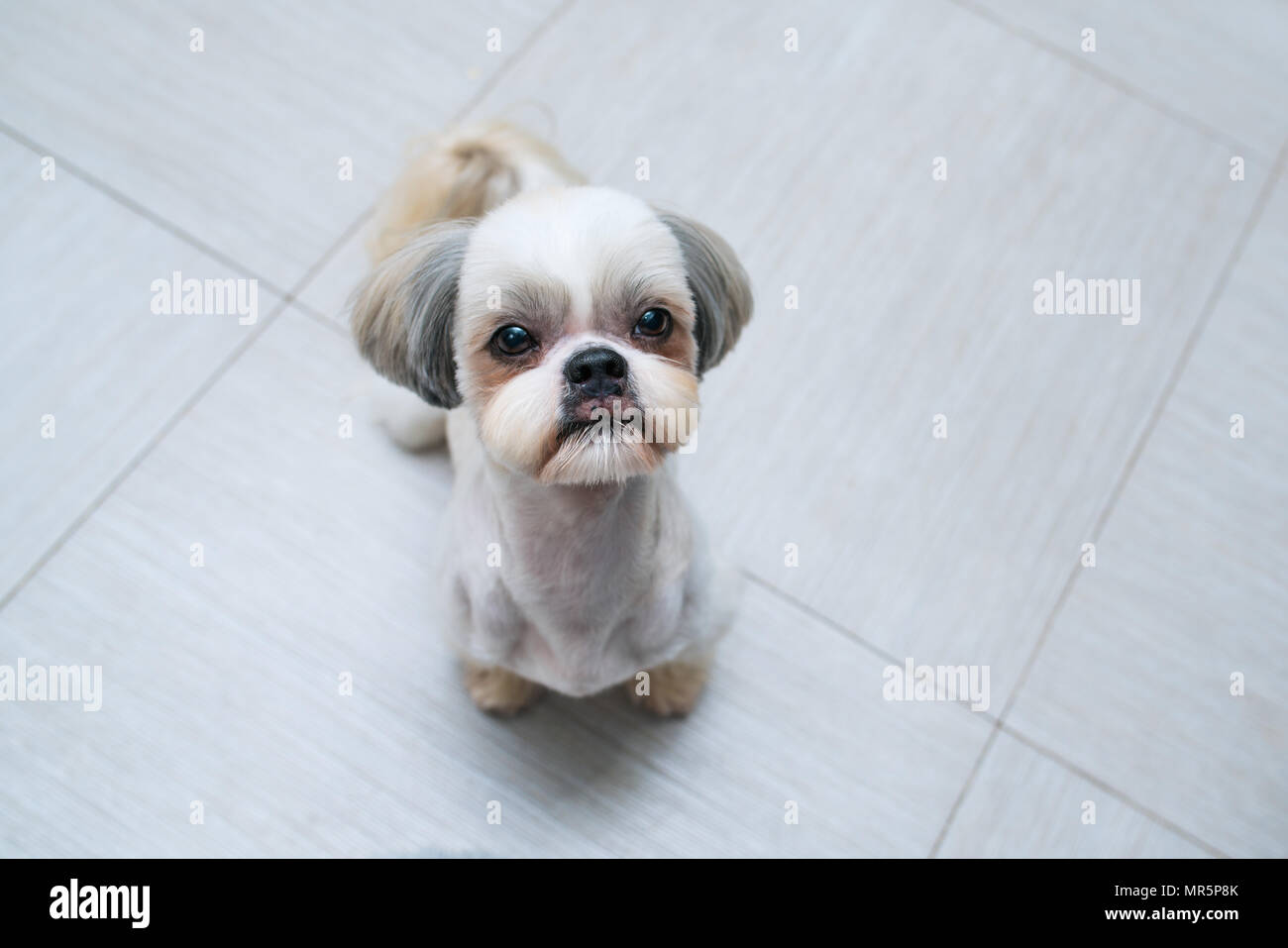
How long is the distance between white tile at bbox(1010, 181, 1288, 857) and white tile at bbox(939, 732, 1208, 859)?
3 cm

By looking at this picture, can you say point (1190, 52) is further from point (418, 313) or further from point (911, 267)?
point (418, 313)

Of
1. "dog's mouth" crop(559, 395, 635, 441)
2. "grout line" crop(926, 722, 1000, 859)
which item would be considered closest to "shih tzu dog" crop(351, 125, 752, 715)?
"dog's mouth" crop(559, 395, 635, 441)

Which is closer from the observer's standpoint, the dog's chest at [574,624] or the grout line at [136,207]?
the dog's chest at [574,624]

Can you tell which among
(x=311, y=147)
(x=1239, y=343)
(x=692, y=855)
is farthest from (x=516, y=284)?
(x=1239, y=343)

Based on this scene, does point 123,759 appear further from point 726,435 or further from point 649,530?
point 726,435

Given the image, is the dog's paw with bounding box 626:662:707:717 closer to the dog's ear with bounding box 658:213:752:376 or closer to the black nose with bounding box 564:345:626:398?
the dog's ear with bounding box 658:213:752:376

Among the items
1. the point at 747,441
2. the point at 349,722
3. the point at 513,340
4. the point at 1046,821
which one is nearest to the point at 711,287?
the point at 513,340

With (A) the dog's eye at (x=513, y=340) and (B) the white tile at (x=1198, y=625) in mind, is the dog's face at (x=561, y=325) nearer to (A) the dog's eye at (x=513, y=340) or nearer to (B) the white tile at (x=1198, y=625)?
(A) the dog's eye at (x=513, y=340)

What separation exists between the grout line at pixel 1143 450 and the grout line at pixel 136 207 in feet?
4.13

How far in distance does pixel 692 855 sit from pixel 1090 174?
4.34 ft

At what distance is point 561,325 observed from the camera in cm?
104

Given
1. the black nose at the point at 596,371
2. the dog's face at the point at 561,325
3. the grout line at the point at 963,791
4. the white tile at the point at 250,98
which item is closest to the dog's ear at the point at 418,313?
the dog's face at the point at 561,325

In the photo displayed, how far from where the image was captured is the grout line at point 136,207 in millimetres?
1810

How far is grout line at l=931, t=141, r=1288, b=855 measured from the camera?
1611mm
